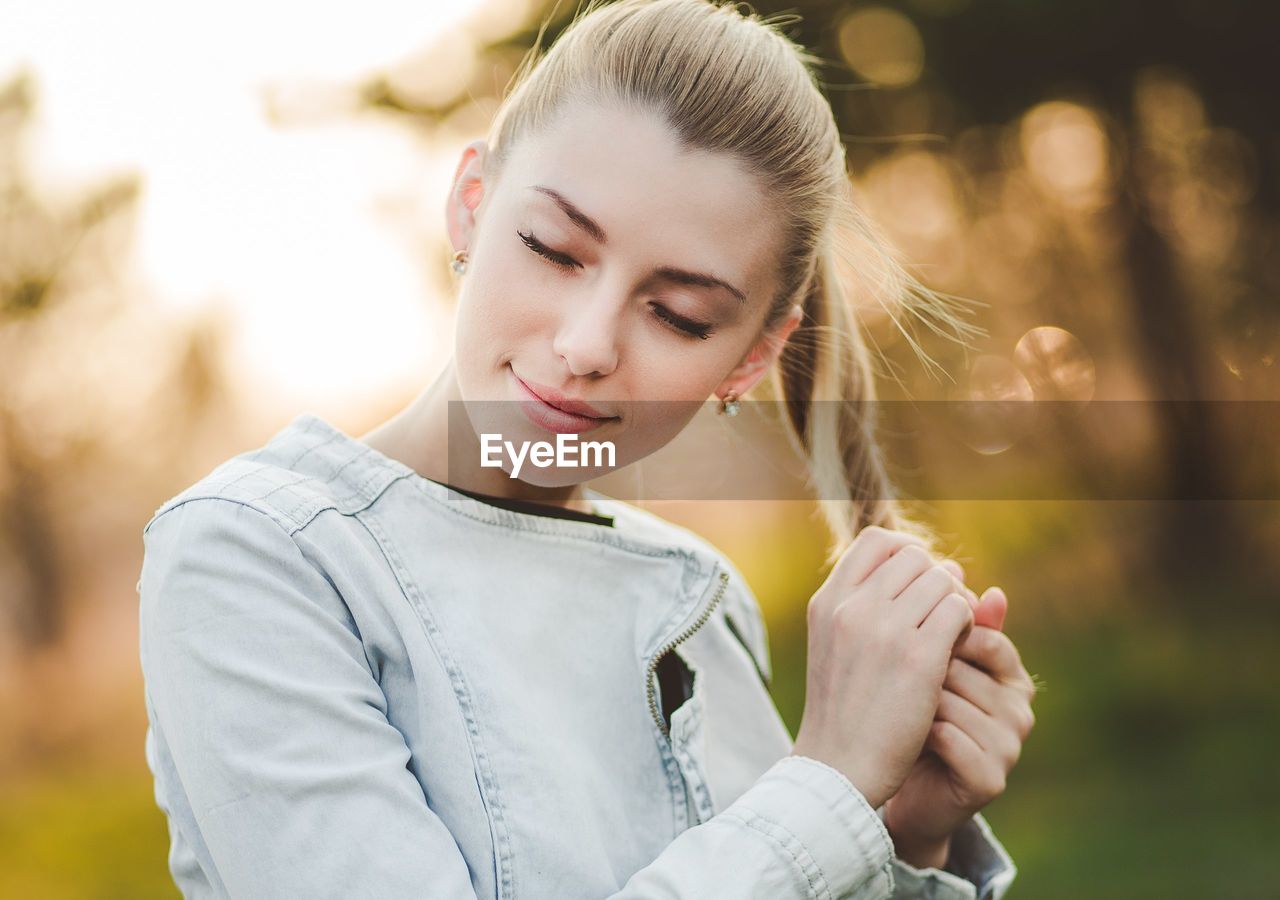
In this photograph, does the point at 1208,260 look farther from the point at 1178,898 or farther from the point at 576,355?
the point at 576,355

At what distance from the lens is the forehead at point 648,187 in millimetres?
1433

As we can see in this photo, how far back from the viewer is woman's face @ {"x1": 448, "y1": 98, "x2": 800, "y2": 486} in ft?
4.72

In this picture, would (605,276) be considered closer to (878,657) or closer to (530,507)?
(530,507)

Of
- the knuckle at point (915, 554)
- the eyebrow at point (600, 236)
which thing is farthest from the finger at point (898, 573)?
the eyebrow at point (600, 236)

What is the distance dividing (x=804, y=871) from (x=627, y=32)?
3.73 feet

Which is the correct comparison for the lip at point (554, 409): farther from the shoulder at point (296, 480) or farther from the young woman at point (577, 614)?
the shoulder at point (296, 480)

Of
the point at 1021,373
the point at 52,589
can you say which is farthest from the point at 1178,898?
the point at 52,589

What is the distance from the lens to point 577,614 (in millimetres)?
1539

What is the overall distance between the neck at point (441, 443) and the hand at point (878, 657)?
502 mm

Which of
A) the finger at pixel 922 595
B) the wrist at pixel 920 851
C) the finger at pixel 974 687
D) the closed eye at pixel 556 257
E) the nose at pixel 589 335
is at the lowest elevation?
the wrist at pixel 920 851

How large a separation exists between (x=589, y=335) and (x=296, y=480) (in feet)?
1.33

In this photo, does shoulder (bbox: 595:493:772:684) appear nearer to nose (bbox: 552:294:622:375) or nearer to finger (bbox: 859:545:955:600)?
finger (bbox: 859:545:955:600)

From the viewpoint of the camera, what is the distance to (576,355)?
1425mm

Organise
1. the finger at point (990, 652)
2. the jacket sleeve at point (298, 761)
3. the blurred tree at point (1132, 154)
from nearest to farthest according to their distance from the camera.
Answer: the jacket sleeve at point (298, 761), the finger at point (990, 652), the blurred tree at point (1132, 154)
